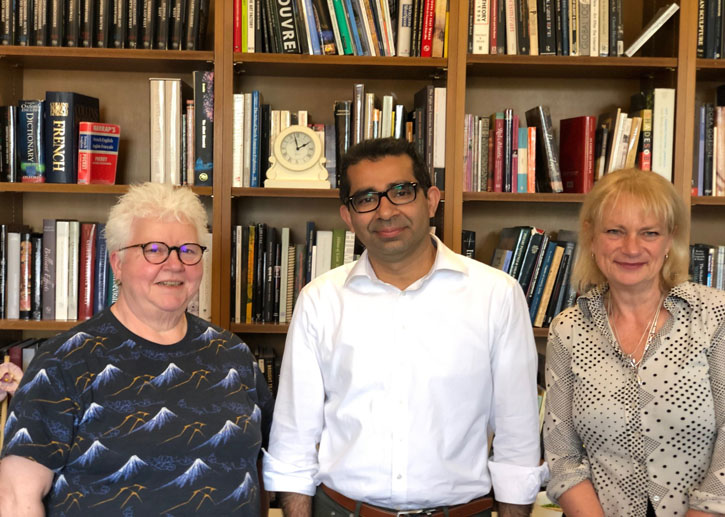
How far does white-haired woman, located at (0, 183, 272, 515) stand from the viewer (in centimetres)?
160

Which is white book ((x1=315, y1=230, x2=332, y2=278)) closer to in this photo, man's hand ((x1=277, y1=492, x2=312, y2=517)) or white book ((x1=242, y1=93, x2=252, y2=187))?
white book ((x1=242, y1=93, x2=252, y2=187))

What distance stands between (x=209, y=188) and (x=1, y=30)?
89 centimetres

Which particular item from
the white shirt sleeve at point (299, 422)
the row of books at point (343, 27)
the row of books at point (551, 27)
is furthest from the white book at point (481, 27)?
the white shirt sleeve at point (299, 422)

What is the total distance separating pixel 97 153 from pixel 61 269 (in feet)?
1.41

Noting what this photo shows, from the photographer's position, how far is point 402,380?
5.88 ft

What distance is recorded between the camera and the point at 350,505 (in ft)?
5.88

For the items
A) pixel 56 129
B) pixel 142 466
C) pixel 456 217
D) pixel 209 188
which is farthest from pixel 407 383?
pixel 56 129

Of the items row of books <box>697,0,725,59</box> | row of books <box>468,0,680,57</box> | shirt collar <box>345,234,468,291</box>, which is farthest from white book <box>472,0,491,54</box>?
shirt collar <box>345,234,468,291</box>

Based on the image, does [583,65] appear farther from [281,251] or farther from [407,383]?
[407,383]

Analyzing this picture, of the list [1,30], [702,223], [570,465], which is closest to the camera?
[570,465]

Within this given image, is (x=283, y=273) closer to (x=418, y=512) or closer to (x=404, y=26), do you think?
(x=404, y=26)

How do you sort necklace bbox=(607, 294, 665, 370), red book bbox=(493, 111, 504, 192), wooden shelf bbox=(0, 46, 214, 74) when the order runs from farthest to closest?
red book bbox=(493, 111, 504, 192) → wooden shelf bbox=(0, 46, 214, 74) → necklace bbox=(607, 294, 665, 370)

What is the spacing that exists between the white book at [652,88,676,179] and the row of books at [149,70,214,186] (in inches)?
60.9

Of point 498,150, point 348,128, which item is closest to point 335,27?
point 348,128
